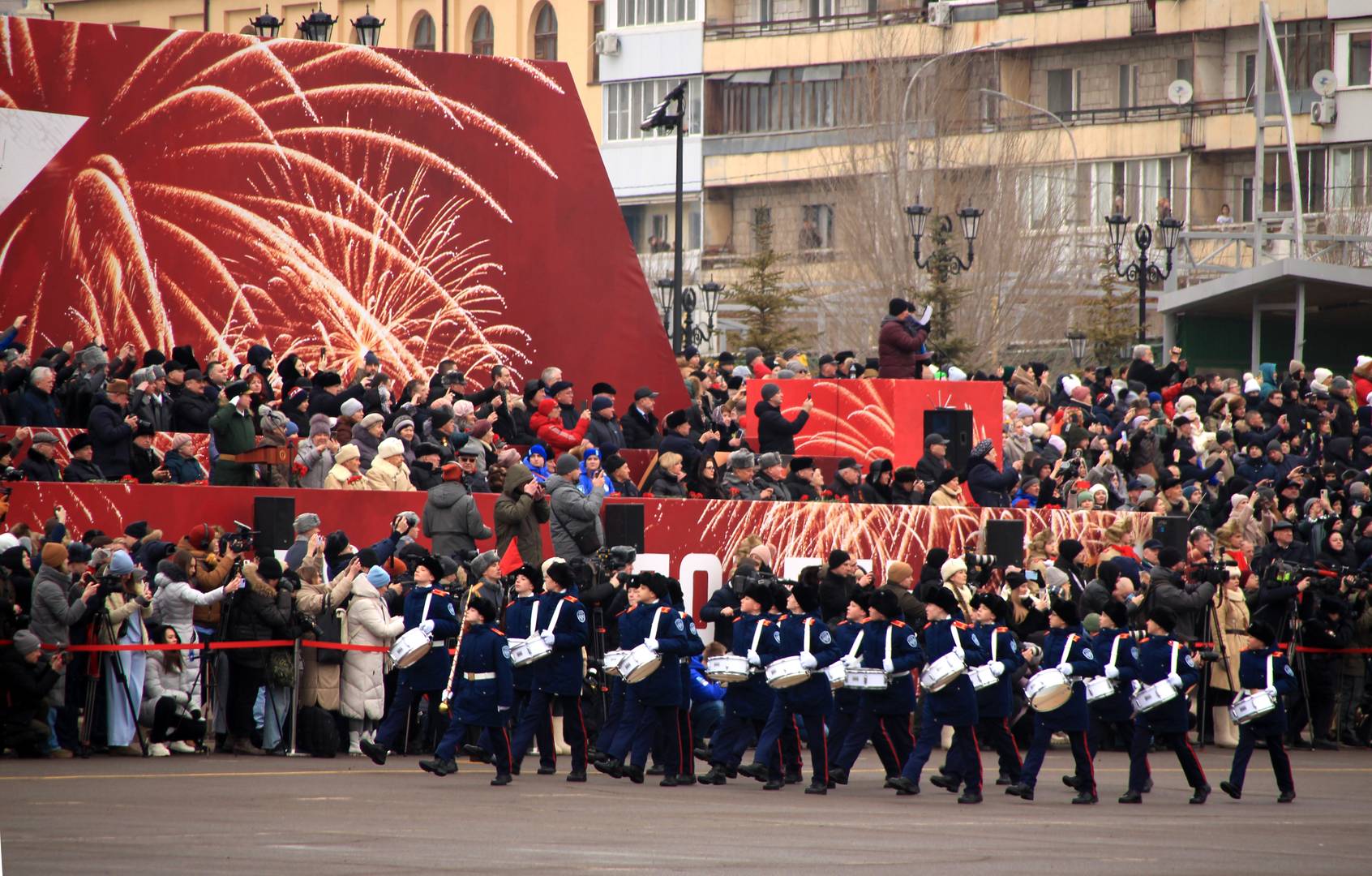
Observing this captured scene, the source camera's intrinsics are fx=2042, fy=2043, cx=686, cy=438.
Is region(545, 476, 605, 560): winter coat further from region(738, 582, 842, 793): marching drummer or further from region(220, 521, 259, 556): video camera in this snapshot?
region(220, 521, 259, 556): video camera

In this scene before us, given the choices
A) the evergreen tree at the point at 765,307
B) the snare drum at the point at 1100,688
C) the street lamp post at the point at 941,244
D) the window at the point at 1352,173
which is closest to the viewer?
the snare drum at the point at 1100,688

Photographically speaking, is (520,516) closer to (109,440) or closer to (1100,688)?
(109,440)

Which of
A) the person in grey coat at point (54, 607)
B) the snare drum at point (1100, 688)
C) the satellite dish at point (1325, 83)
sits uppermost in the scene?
the satellite dish at point (1325, 83)

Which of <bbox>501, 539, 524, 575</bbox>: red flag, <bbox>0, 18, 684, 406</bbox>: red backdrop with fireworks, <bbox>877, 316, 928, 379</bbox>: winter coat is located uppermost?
<bbox>0, 18, 684, 406</bbox>: red backdrop with fireworks

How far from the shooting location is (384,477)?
19.2m

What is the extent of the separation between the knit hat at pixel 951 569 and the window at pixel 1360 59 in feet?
148

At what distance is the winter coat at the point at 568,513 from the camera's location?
18609 mm

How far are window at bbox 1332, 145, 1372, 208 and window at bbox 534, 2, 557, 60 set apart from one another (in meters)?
26.0

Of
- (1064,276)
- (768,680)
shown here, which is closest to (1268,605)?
(768,680)

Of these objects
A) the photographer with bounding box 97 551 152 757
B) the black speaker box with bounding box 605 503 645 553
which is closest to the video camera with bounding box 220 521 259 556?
the photographer with bounding box 97 551 152 757

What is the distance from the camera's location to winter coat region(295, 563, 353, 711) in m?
17.5

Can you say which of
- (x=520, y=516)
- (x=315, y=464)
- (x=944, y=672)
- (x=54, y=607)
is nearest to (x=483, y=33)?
(x=315, y=464)

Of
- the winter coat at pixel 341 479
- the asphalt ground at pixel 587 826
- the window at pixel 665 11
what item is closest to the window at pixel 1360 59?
the window at pixel 665 11

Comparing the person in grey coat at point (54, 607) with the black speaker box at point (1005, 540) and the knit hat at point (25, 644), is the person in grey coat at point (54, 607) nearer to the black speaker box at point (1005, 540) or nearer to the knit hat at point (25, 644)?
the knit hat at point (25, 644)
